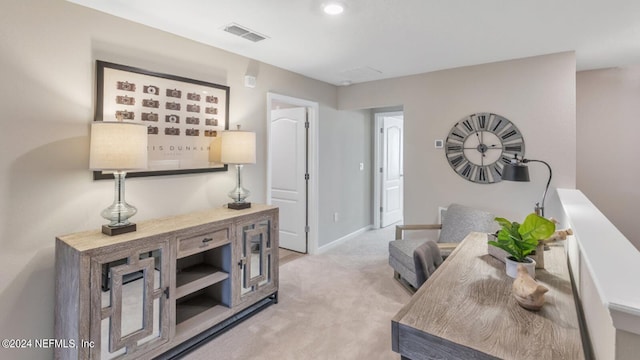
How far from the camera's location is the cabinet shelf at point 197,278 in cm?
219

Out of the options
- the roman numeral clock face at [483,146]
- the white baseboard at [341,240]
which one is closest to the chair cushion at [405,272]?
the white baseboard at [341,240]

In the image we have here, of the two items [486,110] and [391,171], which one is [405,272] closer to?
[486,110]

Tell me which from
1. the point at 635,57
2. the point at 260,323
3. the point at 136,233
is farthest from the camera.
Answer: the point at 635,57

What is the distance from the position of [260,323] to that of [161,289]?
0.88m

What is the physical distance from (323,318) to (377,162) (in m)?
3.31

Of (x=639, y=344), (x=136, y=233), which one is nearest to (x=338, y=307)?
(x=136, y=233)

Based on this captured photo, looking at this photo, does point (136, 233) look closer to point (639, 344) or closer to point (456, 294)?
point (456, 294)

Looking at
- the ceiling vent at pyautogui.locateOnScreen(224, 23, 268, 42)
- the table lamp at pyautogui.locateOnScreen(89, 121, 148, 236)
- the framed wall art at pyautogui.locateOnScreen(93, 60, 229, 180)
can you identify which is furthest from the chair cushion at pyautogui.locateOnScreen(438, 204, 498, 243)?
the table lamp at pyautogui.locateOnScreen(89, 121, 148, 236)

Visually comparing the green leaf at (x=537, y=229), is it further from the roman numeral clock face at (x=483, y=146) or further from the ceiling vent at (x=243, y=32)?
the ceiling vent at (x=243, y=32)

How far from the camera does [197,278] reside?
2.33 meters

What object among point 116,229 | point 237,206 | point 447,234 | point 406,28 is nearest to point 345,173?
point 447,234

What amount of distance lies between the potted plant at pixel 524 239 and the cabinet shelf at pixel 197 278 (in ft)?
6.42

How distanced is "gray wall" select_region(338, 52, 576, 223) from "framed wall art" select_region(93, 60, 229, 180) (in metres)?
2.28

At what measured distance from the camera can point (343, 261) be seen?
3.88 metres
